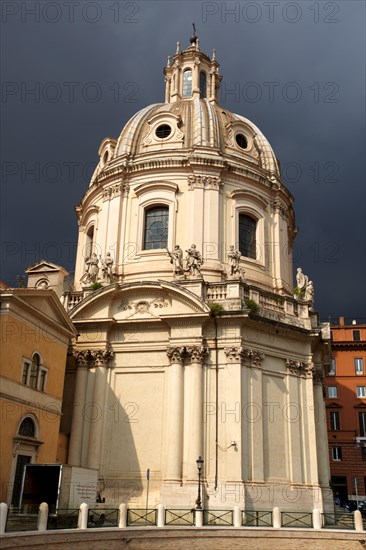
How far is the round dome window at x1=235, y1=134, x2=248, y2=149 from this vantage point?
3862 cm

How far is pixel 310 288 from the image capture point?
34.1m

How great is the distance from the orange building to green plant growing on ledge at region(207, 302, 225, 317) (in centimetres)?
2682

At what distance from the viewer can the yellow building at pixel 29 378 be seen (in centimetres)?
2283

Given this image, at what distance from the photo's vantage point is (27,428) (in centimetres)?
2442

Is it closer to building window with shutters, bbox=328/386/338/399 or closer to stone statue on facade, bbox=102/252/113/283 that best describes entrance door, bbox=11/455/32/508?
stone statue on facade, bbox=102/252/113/283

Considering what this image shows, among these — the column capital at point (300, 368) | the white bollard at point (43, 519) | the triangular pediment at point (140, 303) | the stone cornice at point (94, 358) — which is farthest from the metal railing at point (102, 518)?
the column capital at point (300, 368)

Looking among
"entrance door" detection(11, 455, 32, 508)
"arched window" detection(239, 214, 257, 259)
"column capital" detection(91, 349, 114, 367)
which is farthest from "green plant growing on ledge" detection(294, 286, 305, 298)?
"entrance door" detection(11, 455, 32, 508)

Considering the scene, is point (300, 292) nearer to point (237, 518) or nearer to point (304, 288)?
point (304, 288)

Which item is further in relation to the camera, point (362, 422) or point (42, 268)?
point (362, 422)

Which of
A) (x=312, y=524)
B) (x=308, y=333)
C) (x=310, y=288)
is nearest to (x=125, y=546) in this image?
(x=312, y=524)

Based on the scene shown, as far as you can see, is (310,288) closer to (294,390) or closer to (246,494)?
(294,390)

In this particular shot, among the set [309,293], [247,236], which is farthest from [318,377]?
[247,236]

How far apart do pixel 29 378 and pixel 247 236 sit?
16.6 metres

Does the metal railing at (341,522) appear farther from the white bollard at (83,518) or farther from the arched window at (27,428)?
the arched window at (27,428)
